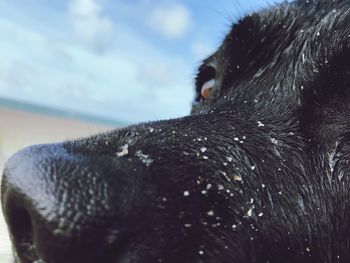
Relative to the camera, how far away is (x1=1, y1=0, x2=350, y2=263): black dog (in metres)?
1.82

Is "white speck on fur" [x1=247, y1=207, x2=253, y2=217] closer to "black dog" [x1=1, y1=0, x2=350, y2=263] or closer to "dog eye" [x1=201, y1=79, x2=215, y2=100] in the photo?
"black dog" [x1=1, y1=0, x2=350, y2=263]

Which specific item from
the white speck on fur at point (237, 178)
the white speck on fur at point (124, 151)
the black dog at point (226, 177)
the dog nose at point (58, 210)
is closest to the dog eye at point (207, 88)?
the black dog at point (226, 177)

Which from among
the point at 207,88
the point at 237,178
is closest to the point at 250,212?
the point at 237,178

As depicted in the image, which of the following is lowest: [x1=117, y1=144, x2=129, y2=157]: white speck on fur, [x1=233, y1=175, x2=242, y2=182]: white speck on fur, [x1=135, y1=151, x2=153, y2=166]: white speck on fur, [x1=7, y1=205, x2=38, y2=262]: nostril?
[x1=7, y1=205, x2=38, y2=262]: nostril

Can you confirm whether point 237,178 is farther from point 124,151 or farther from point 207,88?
point 207,88

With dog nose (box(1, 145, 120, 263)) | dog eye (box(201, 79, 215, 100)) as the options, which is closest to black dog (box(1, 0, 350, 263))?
dog nose (box(1, 145, 120, 263))

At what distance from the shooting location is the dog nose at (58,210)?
Answer: 1759mm

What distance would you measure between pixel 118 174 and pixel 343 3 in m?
1.95

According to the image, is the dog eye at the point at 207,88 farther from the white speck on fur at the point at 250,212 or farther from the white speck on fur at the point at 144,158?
the white speck on fur at the point at 144,158

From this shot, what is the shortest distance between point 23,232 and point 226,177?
839 mm

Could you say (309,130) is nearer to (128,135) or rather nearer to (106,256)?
(128,135)

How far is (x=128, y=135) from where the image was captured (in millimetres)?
2270

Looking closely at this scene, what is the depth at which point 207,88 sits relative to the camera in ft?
13.4

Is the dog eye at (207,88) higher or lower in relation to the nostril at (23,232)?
higher
